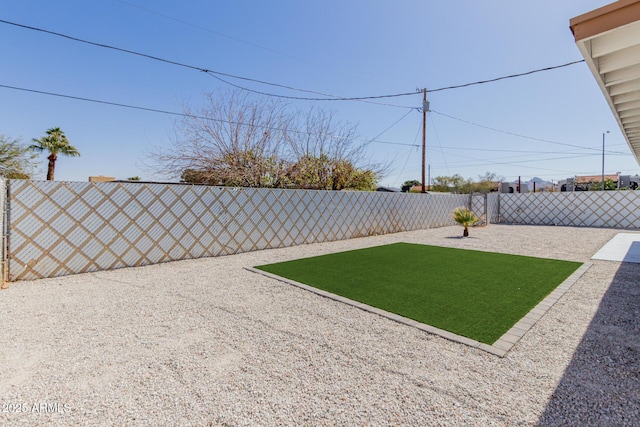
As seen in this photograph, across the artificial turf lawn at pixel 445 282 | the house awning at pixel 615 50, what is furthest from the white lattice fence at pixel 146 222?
the house awning at pixel 615 50

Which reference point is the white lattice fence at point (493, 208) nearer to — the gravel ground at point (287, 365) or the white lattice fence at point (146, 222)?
the white lattice fence at point (146, 222)

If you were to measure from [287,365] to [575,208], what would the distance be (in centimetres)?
1503

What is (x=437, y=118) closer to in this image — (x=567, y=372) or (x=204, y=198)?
(x=204, y=198)

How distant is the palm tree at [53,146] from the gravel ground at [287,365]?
1451 cm

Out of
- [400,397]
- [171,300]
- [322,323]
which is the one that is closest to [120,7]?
[171,300]

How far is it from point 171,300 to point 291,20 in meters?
7.50

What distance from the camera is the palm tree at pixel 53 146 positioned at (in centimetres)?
1356

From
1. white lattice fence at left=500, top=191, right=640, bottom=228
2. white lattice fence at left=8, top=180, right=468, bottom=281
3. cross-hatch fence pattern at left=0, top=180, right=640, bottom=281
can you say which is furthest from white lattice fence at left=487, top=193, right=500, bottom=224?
white lattice fence at left=8, top=180, right=468, bottom=281

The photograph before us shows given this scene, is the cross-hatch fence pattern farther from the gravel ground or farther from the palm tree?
the palm tree

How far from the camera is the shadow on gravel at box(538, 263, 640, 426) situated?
55.0 inches

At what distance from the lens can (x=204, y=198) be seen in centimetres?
534

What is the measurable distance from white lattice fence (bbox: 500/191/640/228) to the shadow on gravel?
39.7 feet

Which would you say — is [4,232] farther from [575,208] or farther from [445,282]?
[575,208]

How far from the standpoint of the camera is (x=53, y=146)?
1391 centimetres
